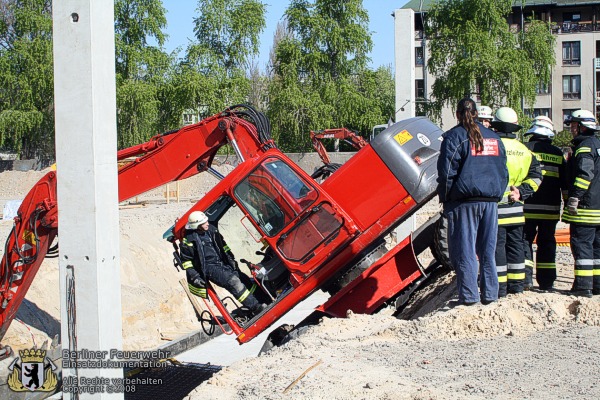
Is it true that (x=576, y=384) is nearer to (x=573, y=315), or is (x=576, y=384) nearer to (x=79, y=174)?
(x=573, y=315)

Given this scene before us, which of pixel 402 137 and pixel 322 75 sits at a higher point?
pixel 322 75

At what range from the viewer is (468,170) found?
21.6 ft

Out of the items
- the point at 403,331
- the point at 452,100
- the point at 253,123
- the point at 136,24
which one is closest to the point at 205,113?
the point at 136,24

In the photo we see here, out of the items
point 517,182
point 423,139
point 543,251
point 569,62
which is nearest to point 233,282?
point 423,139

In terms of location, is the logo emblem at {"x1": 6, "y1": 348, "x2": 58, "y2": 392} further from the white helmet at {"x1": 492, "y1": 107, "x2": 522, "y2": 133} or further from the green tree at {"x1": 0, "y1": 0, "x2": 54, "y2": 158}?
the green tree at {"x1": 0, "y1": 0, "x2": 54, "y2": 158}

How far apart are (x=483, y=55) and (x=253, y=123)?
31161 millimetres

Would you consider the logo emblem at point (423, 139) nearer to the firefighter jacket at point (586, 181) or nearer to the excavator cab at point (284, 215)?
the excavator cab at point (284, 215)

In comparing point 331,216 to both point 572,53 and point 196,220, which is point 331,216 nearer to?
point 196,220

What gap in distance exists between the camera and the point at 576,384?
519 cm

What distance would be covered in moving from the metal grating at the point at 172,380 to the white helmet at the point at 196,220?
1799 millimetres

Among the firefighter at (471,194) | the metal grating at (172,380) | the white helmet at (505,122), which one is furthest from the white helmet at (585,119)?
the metal grating at (172,380)

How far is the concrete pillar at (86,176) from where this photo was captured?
4430 millimetres

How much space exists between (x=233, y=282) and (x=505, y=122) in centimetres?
327

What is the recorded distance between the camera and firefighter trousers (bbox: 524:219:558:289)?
766cm
